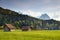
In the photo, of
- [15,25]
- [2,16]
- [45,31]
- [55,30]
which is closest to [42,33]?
[45,31]

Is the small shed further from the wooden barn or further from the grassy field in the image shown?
the wooden barn

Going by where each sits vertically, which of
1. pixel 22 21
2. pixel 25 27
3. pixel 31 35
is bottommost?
pixel 31 35

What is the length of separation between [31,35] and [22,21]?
Result: 60 cm

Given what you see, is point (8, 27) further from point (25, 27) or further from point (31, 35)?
point (31, 35)

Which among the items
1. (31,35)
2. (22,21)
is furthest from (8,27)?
(31,35)

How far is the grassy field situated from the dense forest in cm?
19

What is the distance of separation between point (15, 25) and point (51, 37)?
1.36m

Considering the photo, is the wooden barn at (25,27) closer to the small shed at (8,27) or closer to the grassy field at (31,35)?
the grassy field at (31,35)

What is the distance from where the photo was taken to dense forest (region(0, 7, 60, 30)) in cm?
519

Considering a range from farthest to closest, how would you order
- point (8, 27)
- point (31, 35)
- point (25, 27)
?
point (8, 27) < point (25, 27) < point (31, 35)

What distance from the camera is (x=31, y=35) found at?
16.4 feet

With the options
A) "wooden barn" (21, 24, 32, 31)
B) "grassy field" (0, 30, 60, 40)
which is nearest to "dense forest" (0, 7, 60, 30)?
"wooden barn" (21, 24, 32, 31)

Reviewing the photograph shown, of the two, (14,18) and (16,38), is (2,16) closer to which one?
(14,18)

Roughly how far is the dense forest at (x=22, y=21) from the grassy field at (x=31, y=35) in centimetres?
19
